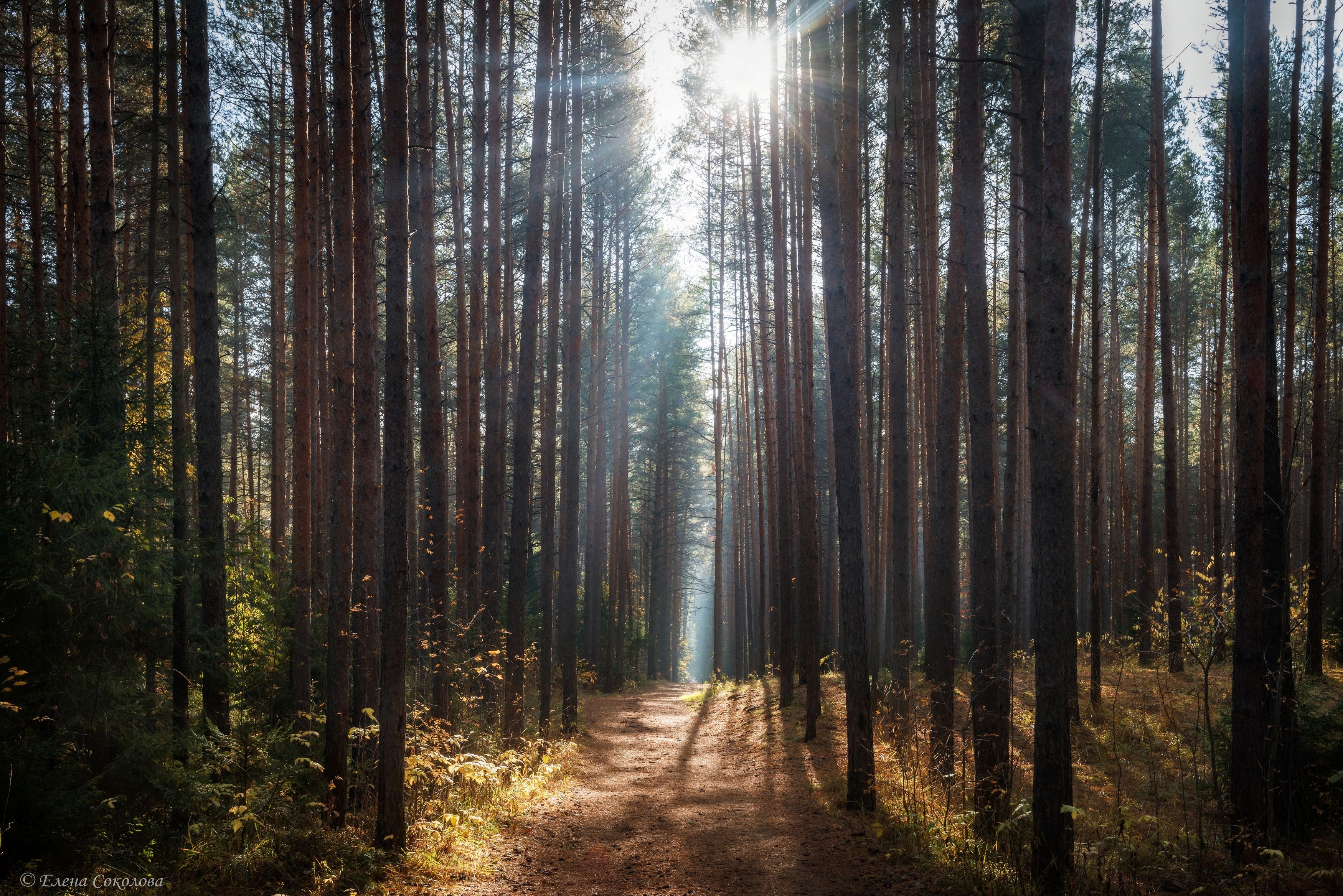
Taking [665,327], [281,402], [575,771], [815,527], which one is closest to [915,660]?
[815,527]

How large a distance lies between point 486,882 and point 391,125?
20.6ft

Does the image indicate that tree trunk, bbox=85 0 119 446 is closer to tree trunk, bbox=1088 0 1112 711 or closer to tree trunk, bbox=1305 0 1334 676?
tree trunk, bbox=1088 0 1112 711

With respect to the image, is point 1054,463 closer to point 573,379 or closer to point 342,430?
point 342,430

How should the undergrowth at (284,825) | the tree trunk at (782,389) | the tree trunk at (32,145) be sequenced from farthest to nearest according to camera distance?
the tree trunk at (782,389)
the tree trunk at (32,145)
the undergrowth at (284,825)

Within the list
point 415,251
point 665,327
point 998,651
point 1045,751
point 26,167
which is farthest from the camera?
point 665,327

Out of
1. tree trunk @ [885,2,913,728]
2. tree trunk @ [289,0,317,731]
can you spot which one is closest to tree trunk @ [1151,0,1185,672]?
tree trunk @ [885,2,913,728]

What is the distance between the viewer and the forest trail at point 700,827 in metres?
5.68

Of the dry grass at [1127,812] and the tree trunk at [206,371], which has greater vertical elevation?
the tree trunk at [206,371]

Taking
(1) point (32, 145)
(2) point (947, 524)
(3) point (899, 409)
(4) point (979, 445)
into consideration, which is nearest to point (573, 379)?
(3) point (899, 409)

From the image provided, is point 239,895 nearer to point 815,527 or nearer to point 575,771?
point 575,771

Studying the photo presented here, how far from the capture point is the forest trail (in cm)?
568

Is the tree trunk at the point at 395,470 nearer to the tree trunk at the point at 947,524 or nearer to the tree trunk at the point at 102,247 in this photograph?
the tree trunk at the point at 102,247

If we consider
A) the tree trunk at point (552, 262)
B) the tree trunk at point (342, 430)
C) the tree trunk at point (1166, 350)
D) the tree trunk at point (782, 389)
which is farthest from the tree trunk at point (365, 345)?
the tree trunk at point (1166, 350)

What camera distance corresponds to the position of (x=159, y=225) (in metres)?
14.1
